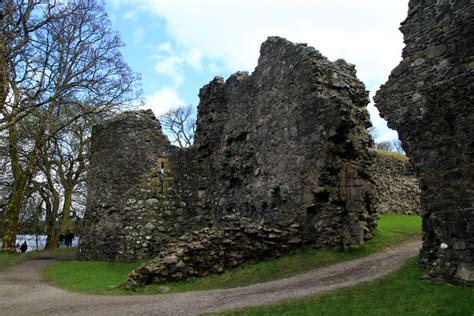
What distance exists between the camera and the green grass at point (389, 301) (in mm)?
6383

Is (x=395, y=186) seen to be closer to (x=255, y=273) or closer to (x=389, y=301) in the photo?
(x=255, y=273)

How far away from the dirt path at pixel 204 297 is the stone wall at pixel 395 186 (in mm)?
11576

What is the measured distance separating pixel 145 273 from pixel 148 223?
20.8ft

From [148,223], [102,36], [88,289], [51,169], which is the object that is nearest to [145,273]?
[88,289]

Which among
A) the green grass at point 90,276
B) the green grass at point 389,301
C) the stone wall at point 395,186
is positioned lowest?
the green grass at point 90,276

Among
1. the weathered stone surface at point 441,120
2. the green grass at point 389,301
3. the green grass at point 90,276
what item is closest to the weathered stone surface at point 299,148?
the weathered stone surface at point 441,120

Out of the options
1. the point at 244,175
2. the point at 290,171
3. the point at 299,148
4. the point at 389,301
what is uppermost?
the point at 299,148

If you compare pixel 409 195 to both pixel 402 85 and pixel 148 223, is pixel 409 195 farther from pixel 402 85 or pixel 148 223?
pixel 402 85

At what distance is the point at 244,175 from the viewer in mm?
15492

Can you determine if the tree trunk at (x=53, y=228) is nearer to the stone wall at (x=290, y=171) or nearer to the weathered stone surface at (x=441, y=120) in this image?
the stone wall at (x=290, y=171)

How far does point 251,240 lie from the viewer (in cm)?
1161

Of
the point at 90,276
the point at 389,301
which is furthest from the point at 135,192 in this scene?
the point at 389,301

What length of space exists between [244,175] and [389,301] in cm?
883

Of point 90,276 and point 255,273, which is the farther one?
point 90,276
